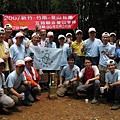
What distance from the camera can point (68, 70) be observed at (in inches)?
318

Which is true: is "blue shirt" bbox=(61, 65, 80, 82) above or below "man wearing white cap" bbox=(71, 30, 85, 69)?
below

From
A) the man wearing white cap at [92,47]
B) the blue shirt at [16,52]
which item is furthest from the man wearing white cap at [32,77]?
the man wearing white cap at [92,47]

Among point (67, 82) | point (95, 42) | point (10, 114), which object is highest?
point (95, 42)

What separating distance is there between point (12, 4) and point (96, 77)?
13014 mm

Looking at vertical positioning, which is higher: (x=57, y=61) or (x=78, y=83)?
(x=57, y=61)

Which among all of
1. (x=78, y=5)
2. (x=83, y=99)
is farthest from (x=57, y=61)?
(x=78, y=5)

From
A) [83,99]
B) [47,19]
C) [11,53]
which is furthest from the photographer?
[47,19]

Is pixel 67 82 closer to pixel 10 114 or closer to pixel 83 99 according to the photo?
pixel 83 99

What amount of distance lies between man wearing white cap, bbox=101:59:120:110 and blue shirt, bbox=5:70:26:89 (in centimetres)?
231

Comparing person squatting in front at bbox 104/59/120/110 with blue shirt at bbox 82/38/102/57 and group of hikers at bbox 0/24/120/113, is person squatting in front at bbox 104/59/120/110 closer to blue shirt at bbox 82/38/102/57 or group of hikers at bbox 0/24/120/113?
group of hikers at bbox 0/24/120/113

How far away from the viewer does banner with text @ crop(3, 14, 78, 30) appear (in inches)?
480

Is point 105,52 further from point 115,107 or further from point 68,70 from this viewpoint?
point 115,107

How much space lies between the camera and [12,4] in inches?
741

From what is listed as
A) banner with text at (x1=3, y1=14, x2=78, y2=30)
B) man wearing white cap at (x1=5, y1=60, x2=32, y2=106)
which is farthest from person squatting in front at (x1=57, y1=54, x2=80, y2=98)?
banner with text at (x1=3, y1=14, x2=78, y2=30)
